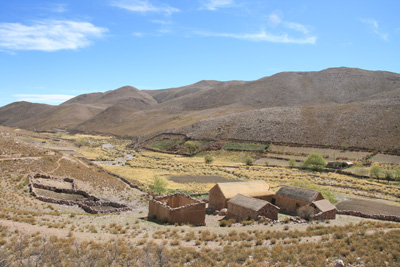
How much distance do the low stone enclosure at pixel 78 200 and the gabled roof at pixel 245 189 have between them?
7.65m

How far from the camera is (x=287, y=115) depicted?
97875 millimetres

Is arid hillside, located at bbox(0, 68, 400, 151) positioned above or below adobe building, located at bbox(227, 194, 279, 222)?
above

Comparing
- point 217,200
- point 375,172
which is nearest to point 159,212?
point 217,200

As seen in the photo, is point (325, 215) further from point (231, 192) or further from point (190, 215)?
point (190, 215)

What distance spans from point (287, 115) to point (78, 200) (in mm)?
81928

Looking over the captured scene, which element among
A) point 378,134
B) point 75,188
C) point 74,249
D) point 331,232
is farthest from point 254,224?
point 378,134

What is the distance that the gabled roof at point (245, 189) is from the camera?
25.4 meters

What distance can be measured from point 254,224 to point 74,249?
10.7 meters

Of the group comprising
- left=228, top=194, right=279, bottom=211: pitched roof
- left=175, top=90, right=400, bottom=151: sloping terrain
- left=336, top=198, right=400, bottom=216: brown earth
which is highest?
left=175, top=90, right=400, bottom=151: sloping terrain

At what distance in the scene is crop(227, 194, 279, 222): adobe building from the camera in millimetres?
20750

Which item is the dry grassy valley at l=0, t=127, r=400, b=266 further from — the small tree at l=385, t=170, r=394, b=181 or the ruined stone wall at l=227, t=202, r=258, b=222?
the small tree at l=385, t=170, r=394, b=181

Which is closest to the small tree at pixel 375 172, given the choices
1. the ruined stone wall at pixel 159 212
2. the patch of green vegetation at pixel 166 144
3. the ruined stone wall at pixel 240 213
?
the ruined stone wall at pixel 240 213

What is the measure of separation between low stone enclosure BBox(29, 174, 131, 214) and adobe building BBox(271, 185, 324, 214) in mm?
12233

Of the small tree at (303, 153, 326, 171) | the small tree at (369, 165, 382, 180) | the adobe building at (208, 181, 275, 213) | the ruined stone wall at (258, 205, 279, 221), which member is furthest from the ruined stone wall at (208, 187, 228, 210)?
the small tree at (303, 153, 326, 171)
